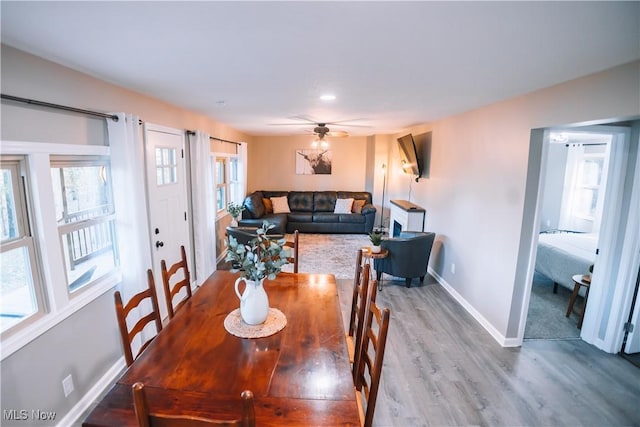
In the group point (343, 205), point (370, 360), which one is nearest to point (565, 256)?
point (370, 360)

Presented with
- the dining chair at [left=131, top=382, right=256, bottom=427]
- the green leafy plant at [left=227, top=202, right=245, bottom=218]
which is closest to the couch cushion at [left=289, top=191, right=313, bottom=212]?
the green leafy plant at [left=227, top=202, right=245, bottom=218]

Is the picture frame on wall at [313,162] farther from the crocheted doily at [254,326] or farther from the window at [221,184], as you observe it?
the crocheted doily at [254,326]

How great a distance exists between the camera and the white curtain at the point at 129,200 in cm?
236

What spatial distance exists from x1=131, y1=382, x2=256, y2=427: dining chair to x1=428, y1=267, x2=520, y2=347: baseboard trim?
2.93 meters

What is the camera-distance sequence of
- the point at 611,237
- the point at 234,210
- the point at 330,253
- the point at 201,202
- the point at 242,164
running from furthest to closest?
the point at 242,164, the point at 330,253, the point at 234,210, the point at 201,202, the point at 611,237

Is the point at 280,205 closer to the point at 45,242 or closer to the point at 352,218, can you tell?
the point at 352,218

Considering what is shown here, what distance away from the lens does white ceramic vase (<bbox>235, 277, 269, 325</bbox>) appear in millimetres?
1716

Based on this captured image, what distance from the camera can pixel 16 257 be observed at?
170cm

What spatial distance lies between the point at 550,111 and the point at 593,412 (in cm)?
225

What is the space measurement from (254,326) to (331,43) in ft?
5.30

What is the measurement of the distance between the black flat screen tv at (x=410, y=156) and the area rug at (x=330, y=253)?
6.05 feet

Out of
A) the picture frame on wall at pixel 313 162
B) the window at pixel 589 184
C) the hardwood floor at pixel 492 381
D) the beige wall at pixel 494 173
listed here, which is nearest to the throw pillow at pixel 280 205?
the picture frame on wall at pixel 313 162

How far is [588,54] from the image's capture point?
1641 millimetres

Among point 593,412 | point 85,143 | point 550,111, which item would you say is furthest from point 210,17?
point 593,412
